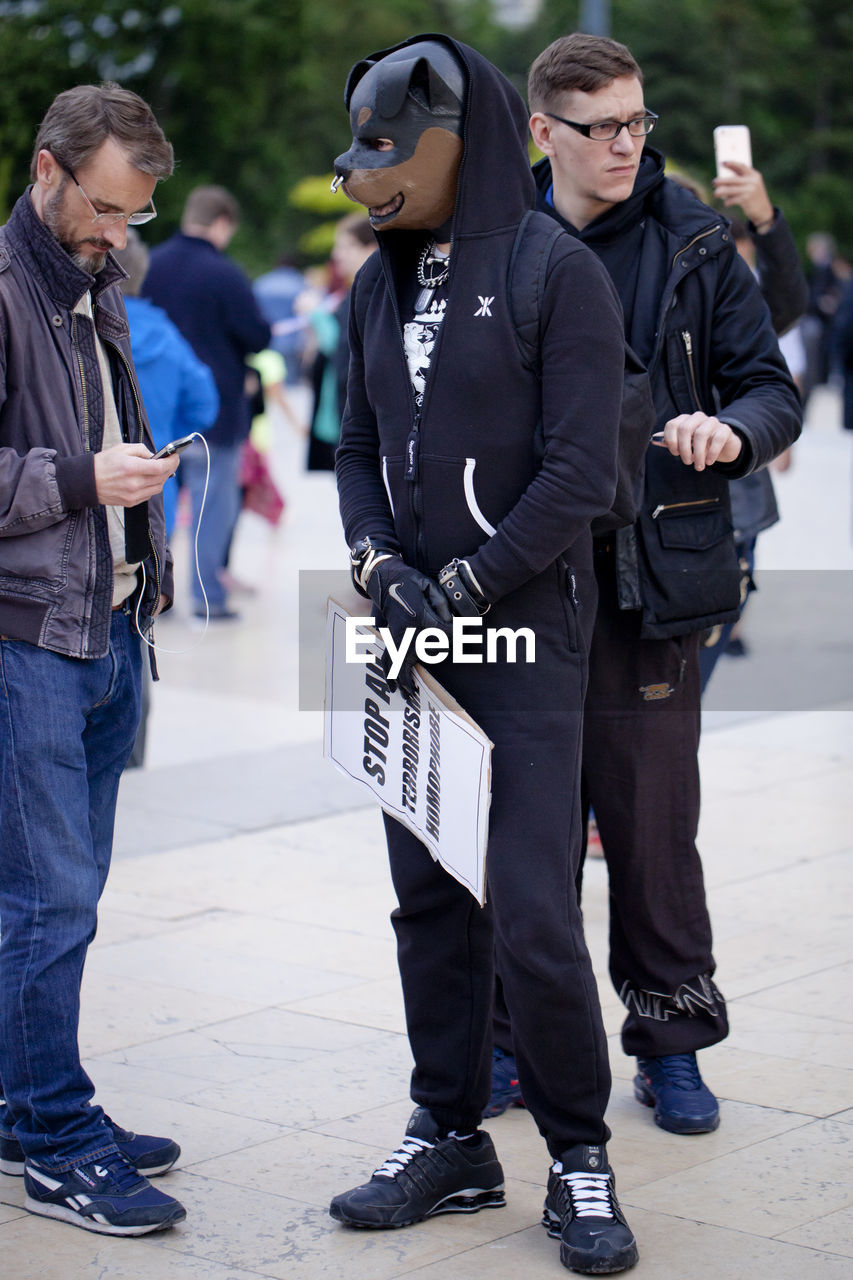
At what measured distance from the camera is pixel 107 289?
138 inches

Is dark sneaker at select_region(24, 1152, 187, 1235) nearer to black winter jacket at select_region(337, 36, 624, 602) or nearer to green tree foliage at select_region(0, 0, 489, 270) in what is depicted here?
black winter jacket at select_region(337, 36, 624, 602)

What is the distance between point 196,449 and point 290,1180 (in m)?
6.58

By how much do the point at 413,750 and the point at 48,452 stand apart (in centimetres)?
87

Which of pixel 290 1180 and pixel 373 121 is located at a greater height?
pixel 373 121

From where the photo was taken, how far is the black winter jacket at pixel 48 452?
10.5 ft

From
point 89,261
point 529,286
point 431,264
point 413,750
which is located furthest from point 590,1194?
point 89,261

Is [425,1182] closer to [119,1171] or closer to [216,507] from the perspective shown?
→ [119,1171]

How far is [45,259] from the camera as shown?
10.8ft

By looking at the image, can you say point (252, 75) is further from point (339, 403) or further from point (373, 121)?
point (373, 121)

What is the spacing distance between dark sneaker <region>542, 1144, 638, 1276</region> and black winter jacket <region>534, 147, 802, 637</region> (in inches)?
43.0

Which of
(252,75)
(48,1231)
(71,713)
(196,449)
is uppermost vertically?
(252,75)

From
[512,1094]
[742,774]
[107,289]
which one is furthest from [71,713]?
[742,774]

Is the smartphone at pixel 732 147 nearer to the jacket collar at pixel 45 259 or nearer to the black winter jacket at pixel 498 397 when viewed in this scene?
the black winter jacket at pixel 498 397

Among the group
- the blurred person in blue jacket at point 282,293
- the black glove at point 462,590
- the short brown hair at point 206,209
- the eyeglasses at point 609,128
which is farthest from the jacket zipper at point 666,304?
the blurred person in blue jacket at point 282,293
